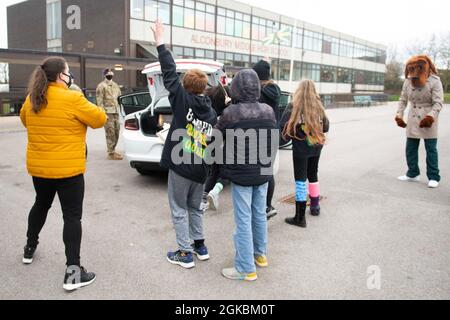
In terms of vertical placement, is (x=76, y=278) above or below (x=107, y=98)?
below

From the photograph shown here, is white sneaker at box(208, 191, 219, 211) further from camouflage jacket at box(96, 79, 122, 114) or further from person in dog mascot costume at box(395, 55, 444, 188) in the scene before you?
camouflage jacket at box(96, 79, 122, 114)

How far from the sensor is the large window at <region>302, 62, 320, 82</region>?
166ft

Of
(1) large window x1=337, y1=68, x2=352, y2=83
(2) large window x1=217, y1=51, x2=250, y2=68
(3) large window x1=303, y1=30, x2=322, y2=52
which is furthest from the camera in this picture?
(1) large window x1=337, y1=68, x2=352, y2=83

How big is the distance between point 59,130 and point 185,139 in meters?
1.02

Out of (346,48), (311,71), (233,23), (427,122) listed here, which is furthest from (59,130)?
(346,48)

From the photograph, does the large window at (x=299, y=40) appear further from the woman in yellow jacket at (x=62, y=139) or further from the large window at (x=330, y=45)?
the woman in yellow jacket at (x=62, y=139)

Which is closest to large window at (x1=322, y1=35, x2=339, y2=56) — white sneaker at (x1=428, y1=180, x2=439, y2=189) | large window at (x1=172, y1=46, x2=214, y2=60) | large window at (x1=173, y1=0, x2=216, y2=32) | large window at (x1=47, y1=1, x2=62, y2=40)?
large window at (x1=173, y1=0, x2=216, y2=32)

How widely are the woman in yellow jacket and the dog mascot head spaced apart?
5530mm

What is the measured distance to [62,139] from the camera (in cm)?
326

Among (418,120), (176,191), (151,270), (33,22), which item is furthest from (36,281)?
(33,22)

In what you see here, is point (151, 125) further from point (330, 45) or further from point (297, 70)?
point (330, 45)

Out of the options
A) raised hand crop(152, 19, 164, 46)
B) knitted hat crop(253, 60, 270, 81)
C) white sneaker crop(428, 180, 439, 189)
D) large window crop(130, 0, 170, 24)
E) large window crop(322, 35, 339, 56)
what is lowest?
white sneaker crop(428, 180, 439, 189)

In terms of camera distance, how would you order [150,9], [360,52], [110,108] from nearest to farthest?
[110,108] → [150,9] → [360,52]
